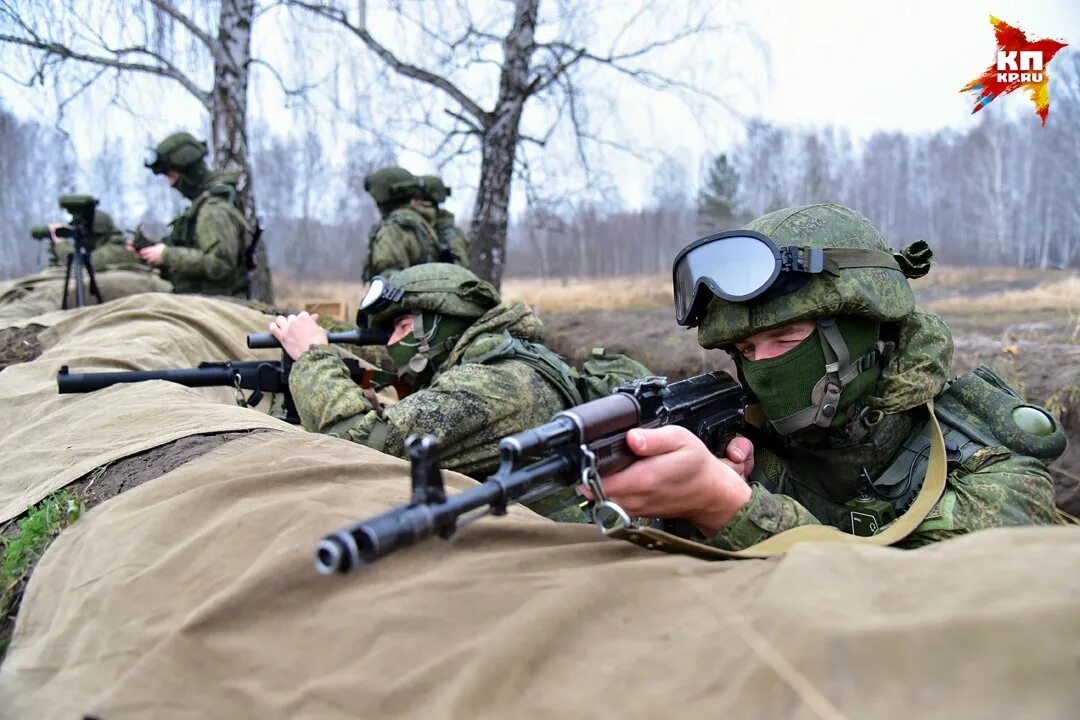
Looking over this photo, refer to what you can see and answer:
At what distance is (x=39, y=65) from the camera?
9.95 m

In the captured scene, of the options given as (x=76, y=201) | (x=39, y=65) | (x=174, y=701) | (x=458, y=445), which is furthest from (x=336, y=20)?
(x=174, y=701)

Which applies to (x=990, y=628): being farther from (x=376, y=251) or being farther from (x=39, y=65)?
(x=39, y=65)

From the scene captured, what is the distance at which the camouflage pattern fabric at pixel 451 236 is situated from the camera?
30.3 feet

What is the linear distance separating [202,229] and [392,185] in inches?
84.7

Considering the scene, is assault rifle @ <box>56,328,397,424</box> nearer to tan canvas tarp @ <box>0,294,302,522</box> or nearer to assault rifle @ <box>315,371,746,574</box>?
tan canvas tarp @ <box>0,294,302,522</box>

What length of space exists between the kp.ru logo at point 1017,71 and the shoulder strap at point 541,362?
2052 mm

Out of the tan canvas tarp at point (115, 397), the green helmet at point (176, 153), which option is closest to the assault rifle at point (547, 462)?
the tan canvas tarp at point (115, 397)

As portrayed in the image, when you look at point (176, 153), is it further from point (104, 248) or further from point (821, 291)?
point (821, 291)

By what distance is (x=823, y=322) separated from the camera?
2.44 m

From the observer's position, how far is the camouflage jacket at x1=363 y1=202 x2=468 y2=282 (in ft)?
26.8

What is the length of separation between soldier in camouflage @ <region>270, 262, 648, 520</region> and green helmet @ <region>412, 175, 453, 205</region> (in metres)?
5.30

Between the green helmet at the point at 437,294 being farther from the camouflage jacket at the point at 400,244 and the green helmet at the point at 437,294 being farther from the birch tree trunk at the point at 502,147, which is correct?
the birch tree trunk at the point at 502,147

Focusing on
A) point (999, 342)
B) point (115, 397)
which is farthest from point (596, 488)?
point (999, 342)

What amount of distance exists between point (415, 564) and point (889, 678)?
905 mm
